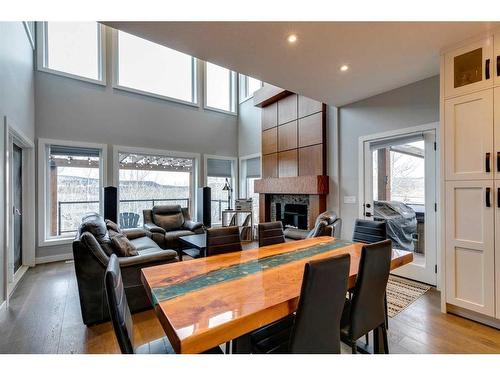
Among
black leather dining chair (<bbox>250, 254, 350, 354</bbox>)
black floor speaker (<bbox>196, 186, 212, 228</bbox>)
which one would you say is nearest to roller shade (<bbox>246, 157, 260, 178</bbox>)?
black floor speaker (<bbox>196, 186, 212, 228</bbox>)

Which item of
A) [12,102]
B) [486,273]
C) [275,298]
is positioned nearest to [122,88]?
[12,102]

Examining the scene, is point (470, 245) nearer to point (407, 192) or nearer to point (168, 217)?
point (407, 192)

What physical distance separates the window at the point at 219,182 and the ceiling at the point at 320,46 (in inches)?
143

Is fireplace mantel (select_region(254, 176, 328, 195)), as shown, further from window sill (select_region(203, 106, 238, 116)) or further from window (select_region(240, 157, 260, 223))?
window sill (select_region(203, 106, 238, 116))

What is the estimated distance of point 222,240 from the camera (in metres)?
2.30

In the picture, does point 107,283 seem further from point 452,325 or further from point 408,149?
point 408,149

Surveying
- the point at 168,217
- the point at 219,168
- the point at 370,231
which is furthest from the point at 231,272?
the point at 219,168

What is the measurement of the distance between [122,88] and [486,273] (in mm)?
6255

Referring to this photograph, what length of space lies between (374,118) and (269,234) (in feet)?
8.18

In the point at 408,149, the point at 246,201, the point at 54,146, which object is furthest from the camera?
the point at 246,201

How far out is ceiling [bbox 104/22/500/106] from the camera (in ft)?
6.84

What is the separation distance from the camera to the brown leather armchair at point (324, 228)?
10.2ft

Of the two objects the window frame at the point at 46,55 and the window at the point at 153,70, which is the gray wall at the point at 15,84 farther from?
the window at the point at 153,70
